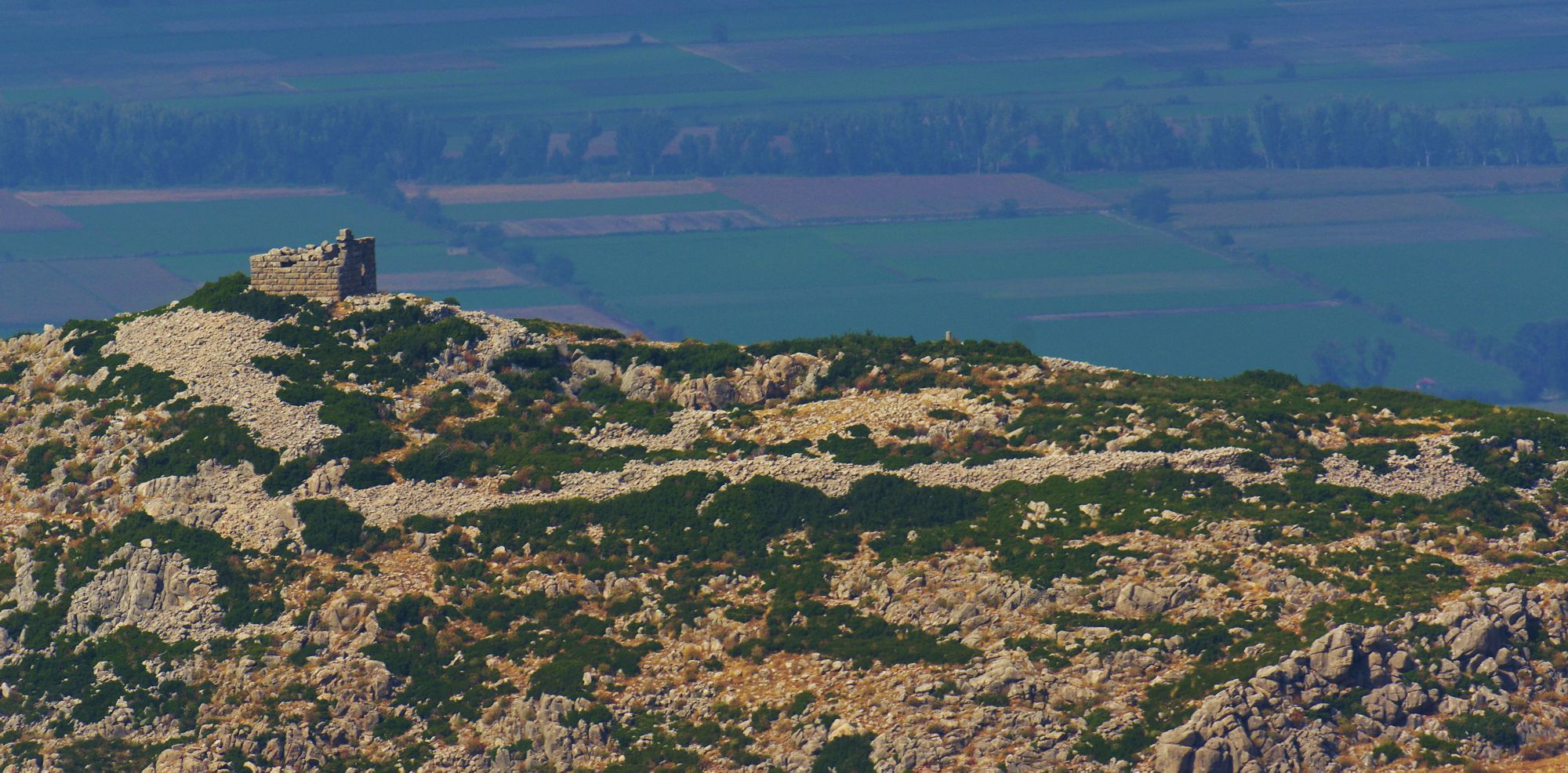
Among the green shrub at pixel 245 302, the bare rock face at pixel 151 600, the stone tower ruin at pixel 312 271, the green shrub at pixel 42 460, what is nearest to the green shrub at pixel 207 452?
the green shrub at pixel 42 460

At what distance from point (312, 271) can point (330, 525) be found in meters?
19.8

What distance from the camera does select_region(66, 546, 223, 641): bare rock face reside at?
82.4m

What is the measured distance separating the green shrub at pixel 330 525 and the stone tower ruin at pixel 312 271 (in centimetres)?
1713

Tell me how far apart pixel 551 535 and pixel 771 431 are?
1043 cm

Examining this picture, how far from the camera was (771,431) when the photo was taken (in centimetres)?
9125

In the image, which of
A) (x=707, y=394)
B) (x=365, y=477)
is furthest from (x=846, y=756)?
(x=707, y=394)

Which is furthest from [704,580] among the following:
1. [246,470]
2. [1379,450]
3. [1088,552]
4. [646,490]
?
[1379,450]

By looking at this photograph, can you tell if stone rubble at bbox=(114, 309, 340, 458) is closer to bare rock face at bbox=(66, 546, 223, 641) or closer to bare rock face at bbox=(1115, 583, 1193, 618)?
bare rock face at bbox=(66, 546, 223, 641)

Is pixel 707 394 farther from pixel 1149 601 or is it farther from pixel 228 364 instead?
pixel 1149 601

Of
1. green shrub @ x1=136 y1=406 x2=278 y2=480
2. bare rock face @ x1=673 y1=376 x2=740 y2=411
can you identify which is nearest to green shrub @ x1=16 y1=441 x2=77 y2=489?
green shrub @ x1=136 y1=406 x2=278 y2=480

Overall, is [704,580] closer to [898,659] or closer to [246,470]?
[898,659]

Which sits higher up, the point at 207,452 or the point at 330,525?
the point at 207,452

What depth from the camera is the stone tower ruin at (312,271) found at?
102 m

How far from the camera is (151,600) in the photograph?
83812 mm
